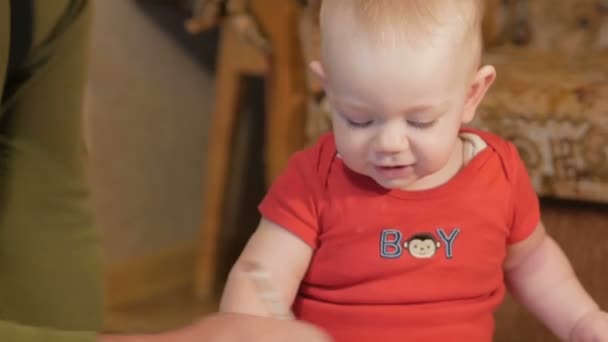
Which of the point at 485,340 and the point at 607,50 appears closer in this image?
the point at 485,340

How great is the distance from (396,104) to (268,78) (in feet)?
2.81

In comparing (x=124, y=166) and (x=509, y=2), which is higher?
(x=509, y=2)

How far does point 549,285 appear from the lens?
32.4 inches

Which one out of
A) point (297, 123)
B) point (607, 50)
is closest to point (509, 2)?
point (607, 50)

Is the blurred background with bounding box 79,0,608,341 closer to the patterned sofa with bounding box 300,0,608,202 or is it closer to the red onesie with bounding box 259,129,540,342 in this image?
the patterned sofa with bounding box 300,0,608,202

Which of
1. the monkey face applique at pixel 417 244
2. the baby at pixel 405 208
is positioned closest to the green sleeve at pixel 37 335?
the baby at pixel 405 208

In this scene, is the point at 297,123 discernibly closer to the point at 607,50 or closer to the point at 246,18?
the point at 246,18

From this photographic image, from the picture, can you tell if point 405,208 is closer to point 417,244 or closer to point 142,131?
point 417,244

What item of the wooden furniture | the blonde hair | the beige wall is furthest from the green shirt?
the beige wall

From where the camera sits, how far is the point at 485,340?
31.3 inches

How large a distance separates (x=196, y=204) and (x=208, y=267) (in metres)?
0.19

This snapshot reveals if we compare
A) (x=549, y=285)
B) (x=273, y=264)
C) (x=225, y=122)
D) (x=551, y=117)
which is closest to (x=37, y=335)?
(x=273, y=264)

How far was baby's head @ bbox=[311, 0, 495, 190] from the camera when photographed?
685 mm

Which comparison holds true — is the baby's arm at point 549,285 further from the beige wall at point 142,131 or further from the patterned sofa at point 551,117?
the beige wall at point 142,131
